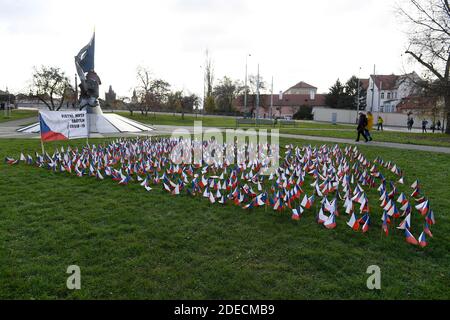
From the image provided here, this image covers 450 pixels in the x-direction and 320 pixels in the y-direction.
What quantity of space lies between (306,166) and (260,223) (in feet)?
16.6

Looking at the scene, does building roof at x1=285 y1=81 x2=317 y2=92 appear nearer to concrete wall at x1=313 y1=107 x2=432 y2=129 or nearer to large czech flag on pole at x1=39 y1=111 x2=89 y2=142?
concrete wall at x1=313 y1=107 x2=432 y2=129

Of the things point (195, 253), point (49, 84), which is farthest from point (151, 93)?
point (195, 253)

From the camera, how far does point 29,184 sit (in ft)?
27.5

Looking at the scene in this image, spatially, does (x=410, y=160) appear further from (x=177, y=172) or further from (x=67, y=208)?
(x=67, y=208)

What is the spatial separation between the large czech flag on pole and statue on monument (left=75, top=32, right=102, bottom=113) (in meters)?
11.5

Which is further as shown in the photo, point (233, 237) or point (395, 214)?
point (395, 214)

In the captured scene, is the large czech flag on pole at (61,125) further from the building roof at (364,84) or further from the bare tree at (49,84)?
the building roof at (364,84)

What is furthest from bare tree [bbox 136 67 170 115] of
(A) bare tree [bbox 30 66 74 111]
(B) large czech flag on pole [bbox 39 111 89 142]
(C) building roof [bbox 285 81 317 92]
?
(C) building roof [bbox 285 81 317 92]

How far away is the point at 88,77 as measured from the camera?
76.7 ft

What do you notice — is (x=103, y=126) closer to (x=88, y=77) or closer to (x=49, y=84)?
(x=88, y=77)

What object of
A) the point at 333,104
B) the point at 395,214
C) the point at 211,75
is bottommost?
the point at 395,214

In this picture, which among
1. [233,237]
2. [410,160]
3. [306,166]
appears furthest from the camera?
[410,160]
